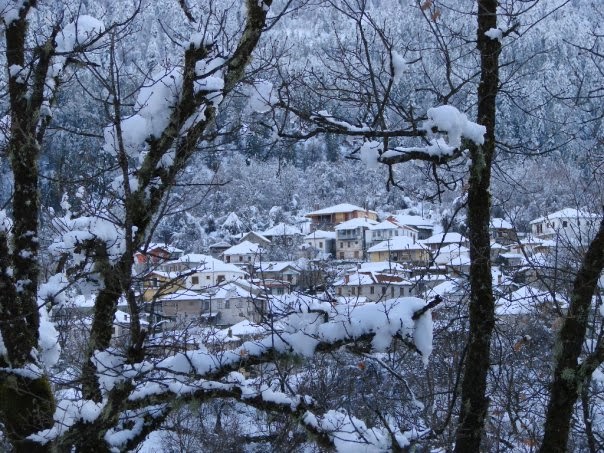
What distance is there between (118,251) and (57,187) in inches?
22.2

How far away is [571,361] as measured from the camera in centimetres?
359

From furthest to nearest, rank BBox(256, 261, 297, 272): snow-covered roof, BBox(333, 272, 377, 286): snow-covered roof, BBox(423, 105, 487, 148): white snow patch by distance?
BBox(333, 272, 377, 286): snow-covered roof < BBox(256, 261, 297, 272): snow-covered roof < BBox(423, 105, 487, 148): white snow patch

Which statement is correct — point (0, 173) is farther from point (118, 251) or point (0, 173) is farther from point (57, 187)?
point (118, 251)

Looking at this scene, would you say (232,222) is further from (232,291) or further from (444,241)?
(444,241)

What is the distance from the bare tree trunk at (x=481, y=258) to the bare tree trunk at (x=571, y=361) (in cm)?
42

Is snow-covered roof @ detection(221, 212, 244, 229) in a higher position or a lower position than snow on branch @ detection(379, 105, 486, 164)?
higher

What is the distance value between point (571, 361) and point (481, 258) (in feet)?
2.68

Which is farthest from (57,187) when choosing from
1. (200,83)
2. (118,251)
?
(200,83)

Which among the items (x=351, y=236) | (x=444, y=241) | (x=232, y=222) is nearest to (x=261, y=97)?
(x=444, y=241)

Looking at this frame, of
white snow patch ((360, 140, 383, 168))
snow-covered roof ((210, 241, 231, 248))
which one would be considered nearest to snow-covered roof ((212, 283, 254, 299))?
white snow patch ((360, 140, 383, 168))

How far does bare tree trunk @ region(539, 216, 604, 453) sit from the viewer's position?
11.6 ft

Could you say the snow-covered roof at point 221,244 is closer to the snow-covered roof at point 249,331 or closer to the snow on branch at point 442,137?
the snow-covered roof at point 249,331

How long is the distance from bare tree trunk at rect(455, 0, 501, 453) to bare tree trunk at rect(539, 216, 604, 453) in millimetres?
418

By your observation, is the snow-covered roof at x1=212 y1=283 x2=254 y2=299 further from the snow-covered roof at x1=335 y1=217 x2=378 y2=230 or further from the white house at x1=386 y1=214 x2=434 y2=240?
the white house at x1=386 y1=214 x2=434 y2=240
